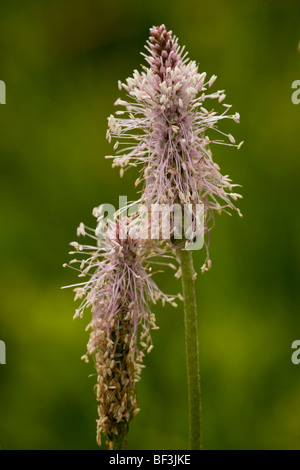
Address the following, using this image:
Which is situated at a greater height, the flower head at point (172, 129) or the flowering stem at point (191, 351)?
the flower head at point (172, 129)

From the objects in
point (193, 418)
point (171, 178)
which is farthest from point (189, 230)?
point (193, 418)

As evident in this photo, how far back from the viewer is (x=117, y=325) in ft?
3.72

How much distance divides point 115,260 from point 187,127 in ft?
0.85

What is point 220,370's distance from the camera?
1.87 m

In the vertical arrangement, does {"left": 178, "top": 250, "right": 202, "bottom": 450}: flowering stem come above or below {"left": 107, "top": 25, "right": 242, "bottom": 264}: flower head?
below

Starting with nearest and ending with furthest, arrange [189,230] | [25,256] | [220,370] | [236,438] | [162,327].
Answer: [189,230], [236,438], [220,370], [162,327], [25,256]

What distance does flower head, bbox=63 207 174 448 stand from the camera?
1123 millimetres

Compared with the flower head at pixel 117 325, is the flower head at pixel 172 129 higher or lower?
higher

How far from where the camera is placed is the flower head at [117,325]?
1123mm

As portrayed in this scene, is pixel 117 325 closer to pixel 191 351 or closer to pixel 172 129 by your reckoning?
pixel 191 351

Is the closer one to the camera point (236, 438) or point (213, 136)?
point (236, 438)

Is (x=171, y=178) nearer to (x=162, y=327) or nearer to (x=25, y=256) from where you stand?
(x=162, y=327)

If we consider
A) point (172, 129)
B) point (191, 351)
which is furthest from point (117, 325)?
point (172, 129)

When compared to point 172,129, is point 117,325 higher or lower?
lower
